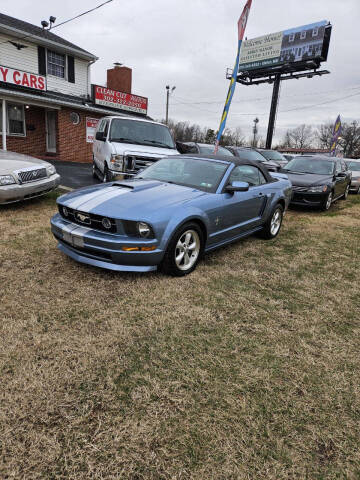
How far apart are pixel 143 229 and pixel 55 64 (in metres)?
16.5

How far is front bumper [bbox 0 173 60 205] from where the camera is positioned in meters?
5.70

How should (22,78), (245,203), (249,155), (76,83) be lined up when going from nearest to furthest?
(245,203) < (249,155) < (22,78) < (76,83)

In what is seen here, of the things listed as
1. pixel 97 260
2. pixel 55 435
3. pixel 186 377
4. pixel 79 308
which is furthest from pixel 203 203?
pixel 55 435

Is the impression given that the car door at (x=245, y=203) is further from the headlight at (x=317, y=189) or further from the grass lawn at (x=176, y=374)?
the headlight at (x=317, y=189)

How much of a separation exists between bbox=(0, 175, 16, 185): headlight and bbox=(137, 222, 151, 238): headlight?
3.88 m

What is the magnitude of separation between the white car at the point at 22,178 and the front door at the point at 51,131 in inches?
376

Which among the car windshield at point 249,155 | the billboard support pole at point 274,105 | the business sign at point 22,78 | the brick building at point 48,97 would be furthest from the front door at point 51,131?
the billboard support pole at point 274,105

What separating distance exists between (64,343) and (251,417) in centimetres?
148

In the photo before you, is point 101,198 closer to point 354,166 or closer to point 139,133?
point 139,133

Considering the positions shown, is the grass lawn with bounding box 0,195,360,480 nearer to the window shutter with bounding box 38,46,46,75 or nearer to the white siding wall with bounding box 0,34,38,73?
the white siding wall with bounding box 0,34,38,73

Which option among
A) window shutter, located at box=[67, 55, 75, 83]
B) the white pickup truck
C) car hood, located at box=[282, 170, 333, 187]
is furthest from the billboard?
the white pickup truck

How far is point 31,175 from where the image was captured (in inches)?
239

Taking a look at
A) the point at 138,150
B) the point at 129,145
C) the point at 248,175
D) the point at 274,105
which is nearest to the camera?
the point at 248,175

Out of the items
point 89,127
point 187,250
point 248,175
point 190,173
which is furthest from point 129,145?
point 89,127
